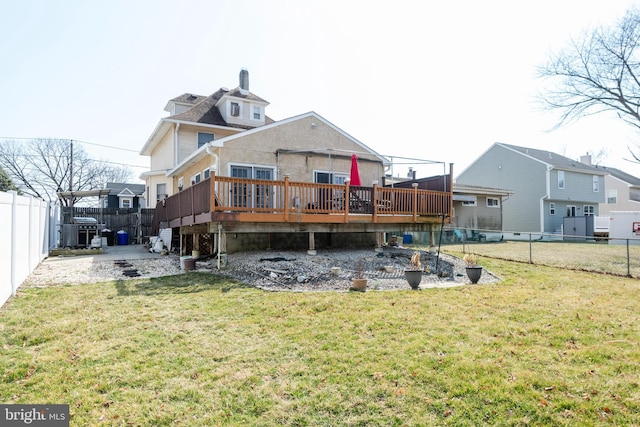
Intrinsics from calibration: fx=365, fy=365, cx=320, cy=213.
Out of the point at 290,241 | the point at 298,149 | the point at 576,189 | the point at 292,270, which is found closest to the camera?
the point at 292,270

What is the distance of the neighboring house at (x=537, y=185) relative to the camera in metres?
26.8

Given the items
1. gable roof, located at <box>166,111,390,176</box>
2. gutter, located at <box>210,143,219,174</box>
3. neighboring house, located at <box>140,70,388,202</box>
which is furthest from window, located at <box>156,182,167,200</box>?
gutter, located at <box>210,143,219,174</box>

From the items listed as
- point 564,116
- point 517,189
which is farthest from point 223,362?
point 517,189

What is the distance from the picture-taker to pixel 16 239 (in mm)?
6402

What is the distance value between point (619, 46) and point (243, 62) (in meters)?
18.6

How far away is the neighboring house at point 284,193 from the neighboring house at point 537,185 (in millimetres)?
17716

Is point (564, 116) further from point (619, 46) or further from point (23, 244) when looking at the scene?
point (23, 244)

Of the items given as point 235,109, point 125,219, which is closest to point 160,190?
point 125,219

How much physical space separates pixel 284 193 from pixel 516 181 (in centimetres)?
2441

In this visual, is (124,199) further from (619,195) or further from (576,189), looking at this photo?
(619,195)

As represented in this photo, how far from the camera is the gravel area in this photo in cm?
772

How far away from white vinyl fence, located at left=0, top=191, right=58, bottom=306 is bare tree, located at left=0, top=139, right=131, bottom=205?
98.5ft

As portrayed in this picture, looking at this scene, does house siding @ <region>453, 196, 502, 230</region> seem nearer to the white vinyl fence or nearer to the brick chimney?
the brick chimney

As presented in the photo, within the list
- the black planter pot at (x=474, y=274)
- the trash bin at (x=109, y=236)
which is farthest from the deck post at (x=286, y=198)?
the trash bin at (x=109, y=236)
